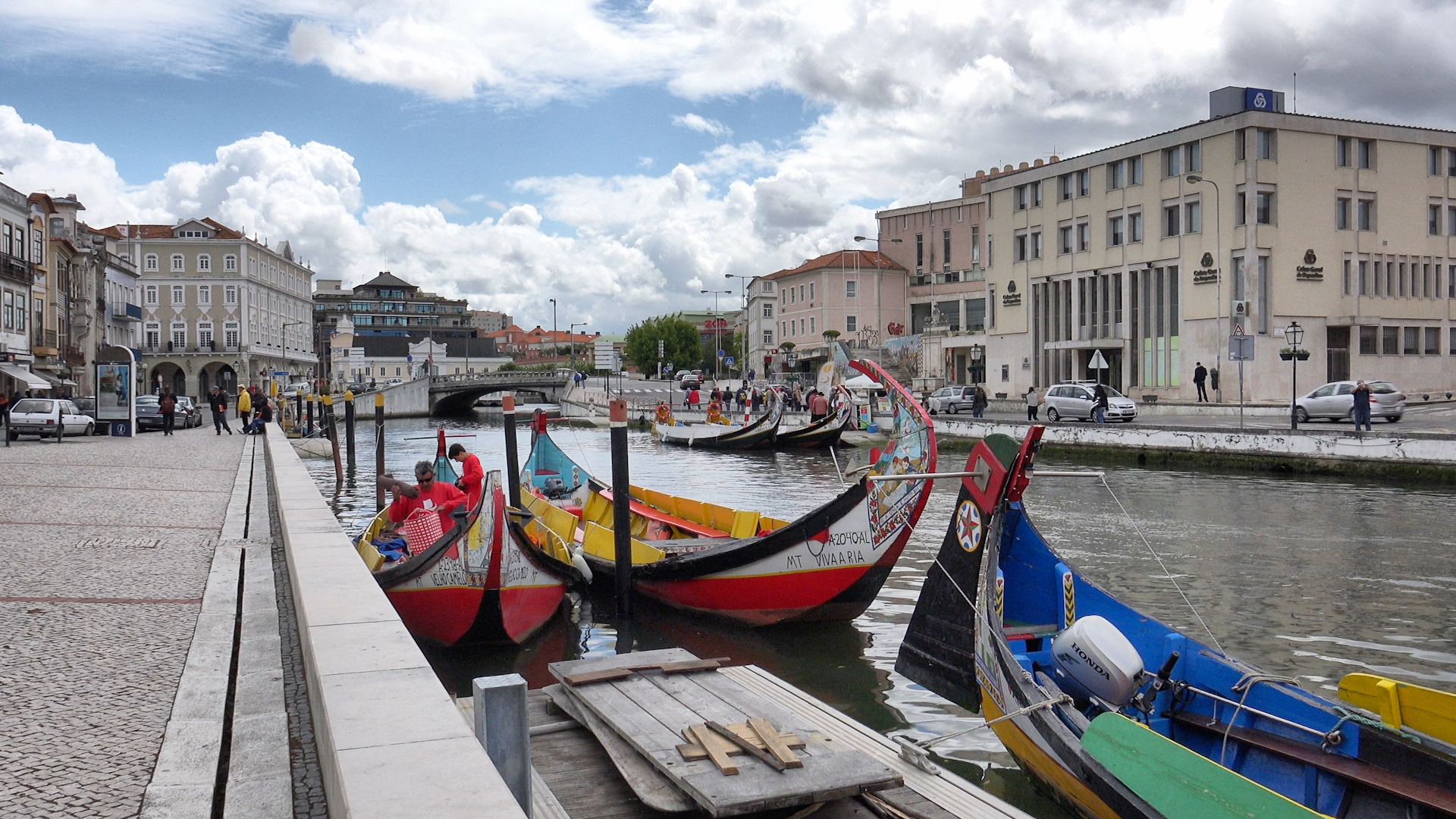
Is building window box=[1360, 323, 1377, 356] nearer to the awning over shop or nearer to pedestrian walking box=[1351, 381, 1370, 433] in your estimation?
pedestrian walking box=[1351, 381, 1370, 433]

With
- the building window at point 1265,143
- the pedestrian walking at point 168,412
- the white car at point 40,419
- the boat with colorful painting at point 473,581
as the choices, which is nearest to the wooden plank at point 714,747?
the boat with colorful painting at point 473,581

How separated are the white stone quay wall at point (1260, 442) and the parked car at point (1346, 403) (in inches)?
160

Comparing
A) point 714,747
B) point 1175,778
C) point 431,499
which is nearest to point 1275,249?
point 431,499

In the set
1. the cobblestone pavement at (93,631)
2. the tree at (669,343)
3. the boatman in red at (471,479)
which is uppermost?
the tree at (669,343)

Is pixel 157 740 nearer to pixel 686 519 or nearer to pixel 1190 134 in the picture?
pixel 686 519

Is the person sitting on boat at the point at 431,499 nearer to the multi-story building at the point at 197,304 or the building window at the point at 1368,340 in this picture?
the building window at the point at 1368,340

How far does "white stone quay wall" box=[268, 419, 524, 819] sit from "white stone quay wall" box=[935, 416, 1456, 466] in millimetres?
15553

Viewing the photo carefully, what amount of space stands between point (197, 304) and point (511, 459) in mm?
90040

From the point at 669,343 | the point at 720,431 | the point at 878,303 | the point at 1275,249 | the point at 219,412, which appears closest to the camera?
A: the point at 219,412

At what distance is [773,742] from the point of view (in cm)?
528

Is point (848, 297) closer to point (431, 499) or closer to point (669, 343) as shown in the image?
point (669, 343)

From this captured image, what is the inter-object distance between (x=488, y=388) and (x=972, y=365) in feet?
112

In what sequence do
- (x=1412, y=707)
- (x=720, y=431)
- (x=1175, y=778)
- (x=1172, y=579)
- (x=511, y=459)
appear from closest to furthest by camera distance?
(x=1175, y=778) < (x=1412, y=707) < (x=1172, y=579) < (x=511, y=459) < (x=720, y=431)

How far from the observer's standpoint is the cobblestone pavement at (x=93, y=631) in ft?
15.6
